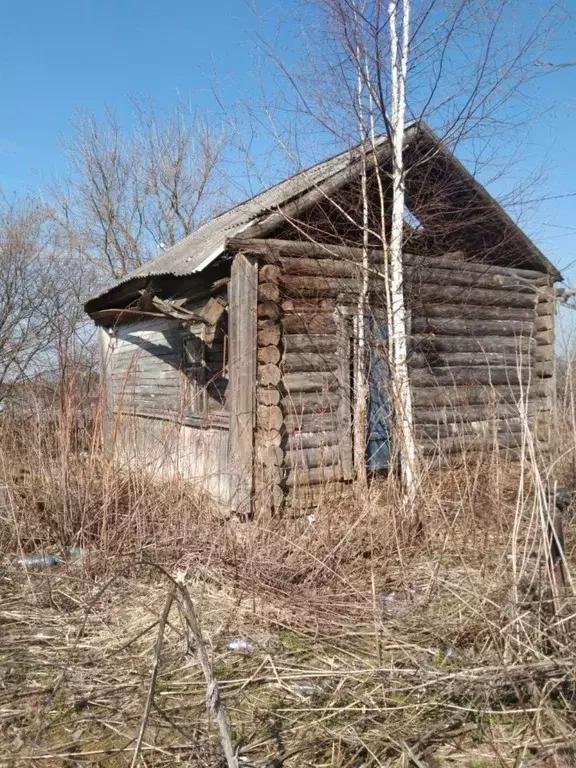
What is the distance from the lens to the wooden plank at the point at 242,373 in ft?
19.4

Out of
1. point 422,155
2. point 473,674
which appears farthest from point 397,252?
point 473,674

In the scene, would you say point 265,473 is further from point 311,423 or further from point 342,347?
point 342,347

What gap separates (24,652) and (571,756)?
270 cm

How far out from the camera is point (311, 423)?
6441 mm

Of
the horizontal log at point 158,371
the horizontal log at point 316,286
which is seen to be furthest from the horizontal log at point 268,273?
the horizontal log at point 158,371

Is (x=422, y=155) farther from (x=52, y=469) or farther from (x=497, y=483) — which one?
(x=52, y=469)

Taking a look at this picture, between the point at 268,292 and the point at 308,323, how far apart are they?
0.64m

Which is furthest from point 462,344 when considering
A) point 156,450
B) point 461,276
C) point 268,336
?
point 156,450

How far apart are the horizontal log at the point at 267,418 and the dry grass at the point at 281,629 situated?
4.13 feet

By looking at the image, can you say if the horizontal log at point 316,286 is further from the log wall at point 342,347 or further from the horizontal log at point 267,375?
the horizontal log at point 267,375

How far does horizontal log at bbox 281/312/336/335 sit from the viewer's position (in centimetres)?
645

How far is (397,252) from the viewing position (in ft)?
19.5

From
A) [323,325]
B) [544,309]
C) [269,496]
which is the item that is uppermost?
[544,309]

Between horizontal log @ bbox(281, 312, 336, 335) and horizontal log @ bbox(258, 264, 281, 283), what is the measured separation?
44 cm
